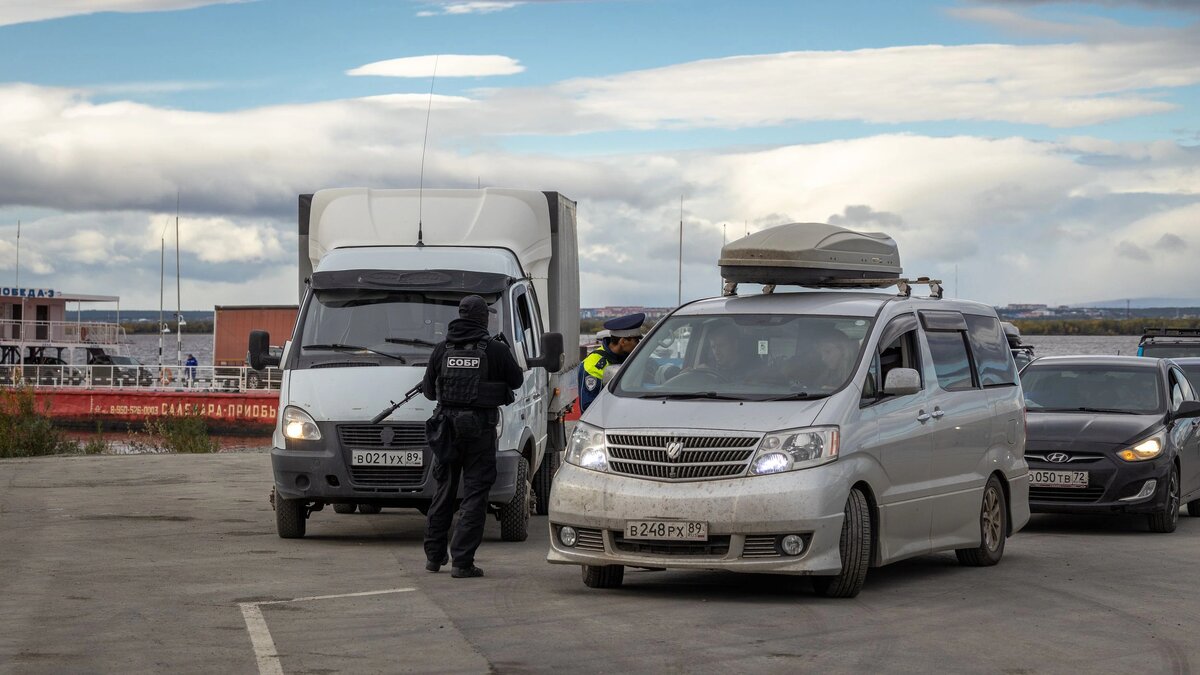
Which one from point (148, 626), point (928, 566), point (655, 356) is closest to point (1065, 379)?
point (928, 566)

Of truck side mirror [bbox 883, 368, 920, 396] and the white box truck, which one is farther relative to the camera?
the white box truck

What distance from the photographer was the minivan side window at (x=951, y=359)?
1130cm

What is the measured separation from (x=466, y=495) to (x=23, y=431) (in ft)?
63.7

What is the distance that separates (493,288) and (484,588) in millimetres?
4093

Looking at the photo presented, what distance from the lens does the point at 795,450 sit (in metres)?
9.39

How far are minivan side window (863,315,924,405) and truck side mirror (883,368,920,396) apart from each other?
54mm

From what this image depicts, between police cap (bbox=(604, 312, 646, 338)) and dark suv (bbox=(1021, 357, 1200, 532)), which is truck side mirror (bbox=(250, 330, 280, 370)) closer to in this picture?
police cap (bbox=(604, 312, 646, 338))

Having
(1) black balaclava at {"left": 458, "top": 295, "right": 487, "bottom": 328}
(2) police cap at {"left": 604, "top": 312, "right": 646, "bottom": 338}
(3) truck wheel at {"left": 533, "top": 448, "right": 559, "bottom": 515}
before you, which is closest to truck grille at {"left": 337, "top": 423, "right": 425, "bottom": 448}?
(1) black balaclava at {"left": 458, "top": 295, "right": 487, "bottom": 328}

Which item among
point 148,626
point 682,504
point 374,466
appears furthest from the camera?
point 374,466

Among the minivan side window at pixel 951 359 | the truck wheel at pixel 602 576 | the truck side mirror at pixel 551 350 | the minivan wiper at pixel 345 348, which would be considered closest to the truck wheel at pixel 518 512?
the truck side mirror at pixel 551 350

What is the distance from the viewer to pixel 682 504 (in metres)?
9.35

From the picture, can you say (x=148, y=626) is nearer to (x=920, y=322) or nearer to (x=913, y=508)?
(x=913, y=508)

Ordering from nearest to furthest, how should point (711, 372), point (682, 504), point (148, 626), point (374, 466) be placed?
point (148, 626) < point (682, 504) < point (711, 372) < point (374, 466)

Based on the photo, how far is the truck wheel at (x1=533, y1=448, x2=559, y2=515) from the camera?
15920 millimetres
